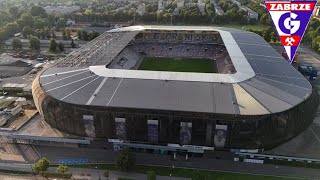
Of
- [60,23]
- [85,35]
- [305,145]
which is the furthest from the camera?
[60,23]

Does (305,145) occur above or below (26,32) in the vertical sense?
below

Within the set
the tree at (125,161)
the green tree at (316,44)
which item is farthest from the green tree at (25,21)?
the green tree at (316,44)

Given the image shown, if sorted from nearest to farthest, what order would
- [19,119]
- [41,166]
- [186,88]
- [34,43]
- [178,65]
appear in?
[41,166], [186,88], [19,119], [178,65], [34,43]

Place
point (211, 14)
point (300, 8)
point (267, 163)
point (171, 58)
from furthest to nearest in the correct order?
point (211, 14)
point (171, 58)
point (267, 163)
point (300, 8)

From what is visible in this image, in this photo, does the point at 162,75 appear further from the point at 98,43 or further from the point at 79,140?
the point at 98,43

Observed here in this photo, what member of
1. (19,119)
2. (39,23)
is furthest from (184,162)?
(39,23)

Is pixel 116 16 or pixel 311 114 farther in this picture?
pixel 116 16

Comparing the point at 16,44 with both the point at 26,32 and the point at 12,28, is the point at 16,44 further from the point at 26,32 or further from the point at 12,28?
the point at 12,28

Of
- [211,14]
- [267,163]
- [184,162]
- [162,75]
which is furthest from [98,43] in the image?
[211,14]
